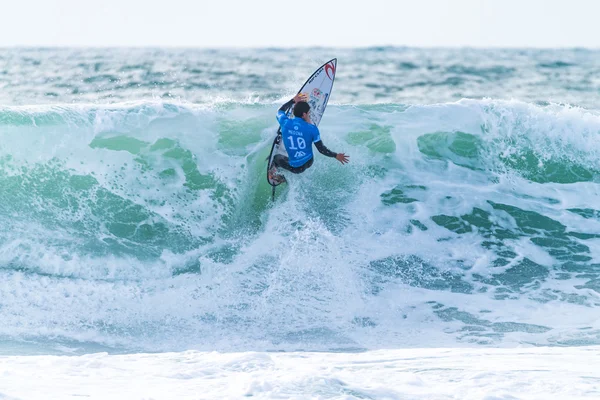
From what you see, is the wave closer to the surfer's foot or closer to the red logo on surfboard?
the surfer's foot

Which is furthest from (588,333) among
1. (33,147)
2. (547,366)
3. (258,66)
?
(258,66)

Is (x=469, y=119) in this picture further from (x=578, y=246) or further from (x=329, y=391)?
(x=329, y=391)

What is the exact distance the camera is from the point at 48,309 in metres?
7.32

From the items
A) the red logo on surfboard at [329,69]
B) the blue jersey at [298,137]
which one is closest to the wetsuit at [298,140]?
the blue jersey at [298,137]

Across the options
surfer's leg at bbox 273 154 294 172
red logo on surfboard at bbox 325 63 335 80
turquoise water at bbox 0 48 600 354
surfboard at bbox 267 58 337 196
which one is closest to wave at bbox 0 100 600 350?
turquoise water at bbox 0 48 600 354

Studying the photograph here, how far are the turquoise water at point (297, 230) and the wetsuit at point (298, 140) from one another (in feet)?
2.64

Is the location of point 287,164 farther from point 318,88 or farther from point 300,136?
point 318,88

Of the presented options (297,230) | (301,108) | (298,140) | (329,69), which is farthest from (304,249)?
Answer: (329,69)

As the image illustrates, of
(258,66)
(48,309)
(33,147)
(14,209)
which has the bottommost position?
(48,309)

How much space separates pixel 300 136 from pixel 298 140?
7 centimetres

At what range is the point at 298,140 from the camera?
26.6 feet

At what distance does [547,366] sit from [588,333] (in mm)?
1613

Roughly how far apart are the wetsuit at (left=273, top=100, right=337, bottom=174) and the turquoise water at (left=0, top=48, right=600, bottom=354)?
31.7 inches

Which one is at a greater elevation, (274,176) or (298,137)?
(298,137)
